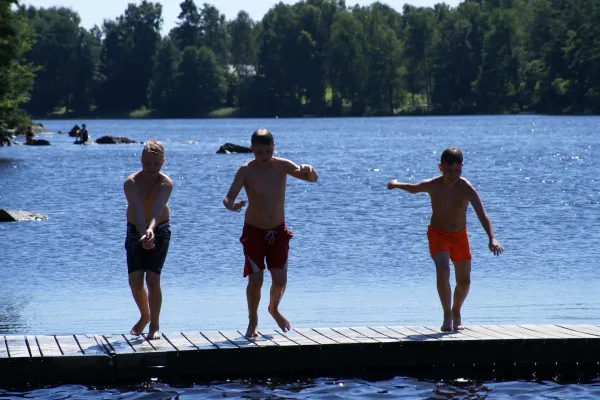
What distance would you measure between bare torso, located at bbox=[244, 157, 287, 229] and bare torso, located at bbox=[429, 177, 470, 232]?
145 centimetres

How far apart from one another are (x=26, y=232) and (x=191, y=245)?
14.8 ft

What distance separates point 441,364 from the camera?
32.0 ft

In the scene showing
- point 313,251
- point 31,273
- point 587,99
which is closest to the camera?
point 31,273

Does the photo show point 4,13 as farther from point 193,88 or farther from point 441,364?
point 193,88

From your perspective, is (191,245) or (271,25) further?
(271,25)

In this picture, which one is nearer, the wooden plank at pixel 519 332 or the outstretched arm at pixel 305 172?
the outstretched arm at pixel 305 172

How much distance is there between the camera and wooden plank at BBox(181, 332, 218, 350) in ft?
31.3

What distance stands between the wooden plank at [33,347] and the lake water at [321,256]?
49 centimetres

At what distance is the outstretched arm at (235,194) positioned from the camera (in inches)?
377

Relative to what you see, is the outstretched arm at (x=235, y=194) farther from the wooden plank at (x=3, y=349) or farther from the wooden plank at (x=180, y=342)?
the wooden plank at (x=3, y=349)

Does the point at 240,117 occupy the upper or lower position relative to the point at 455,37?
lower

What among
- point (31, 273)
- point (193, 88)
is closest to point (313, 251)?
point (31, 273)

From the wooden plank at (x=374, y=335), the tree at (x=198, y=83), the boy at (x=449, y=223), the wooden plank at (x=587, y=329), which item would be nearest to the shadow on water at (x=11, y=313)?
the wooden plank at (x=374, y=335)

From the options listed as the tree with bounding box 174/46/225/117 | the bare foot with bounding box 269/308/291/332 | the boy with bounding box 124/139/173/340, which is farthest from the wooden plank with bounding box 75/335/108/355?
the tree with bounding box 174/46/225/117
